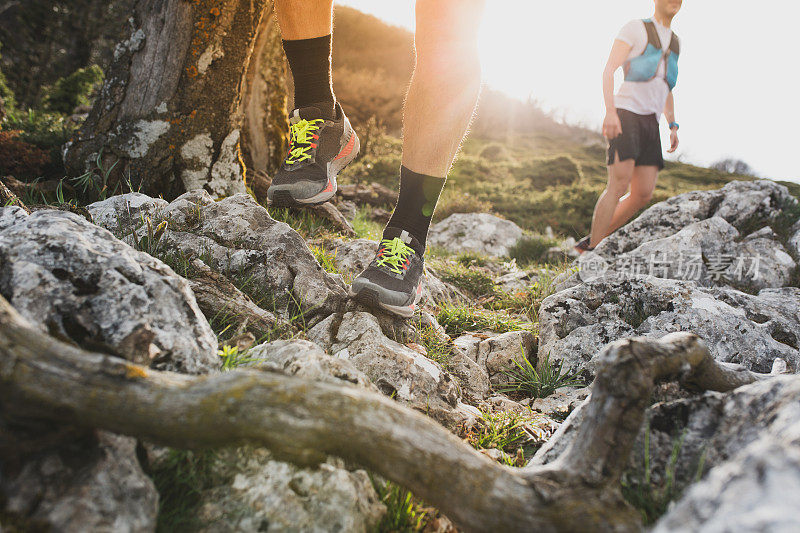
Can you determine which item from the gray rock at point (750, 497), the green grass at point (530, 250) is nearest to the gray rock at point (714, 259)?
the green grass at point (530, 250)

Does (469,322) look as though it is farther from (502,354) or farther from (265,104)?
(265,104)

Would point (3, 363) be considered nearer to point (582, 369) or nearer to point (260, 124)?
point (582, 369)

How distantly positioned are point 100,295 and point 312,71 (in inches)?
70.8

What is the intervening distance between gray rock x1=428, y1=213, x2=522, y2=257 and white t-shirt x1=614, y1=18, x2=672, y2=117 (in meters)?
3.47

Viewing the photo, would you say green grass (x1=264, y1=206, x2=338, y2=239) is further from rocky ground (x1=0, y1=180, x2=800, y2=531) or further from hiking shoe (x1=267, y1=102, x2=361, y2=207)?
hiking shoe (x1=267, y1=102, x2=361, y2=207)

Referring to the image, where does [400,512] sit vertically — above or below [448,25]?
below

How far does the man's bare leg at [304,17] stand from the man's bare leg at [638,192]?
458 cm

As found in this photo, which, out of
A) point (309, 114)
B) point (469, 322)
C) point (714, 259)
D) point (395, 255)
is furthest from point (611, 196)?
point (309, 114)

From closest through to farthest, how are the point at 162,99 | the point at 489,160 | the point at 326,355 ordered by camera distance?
the point at 326,355, the point at 162,99, the point at 489,160

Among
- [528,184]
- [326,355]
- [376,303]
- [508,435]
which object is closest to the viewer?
[326,355]

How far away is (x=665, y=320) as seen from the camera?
282 cm

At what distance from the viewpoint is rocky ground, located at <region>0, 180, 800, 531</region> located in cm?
99

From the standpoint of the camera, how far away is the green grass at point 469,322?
3.37m

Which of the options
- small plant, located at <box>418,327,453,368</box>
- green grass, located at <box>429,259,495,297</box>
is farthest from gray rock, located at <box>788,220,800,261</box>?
small plant, located at <box>418,327,453,368</box>
